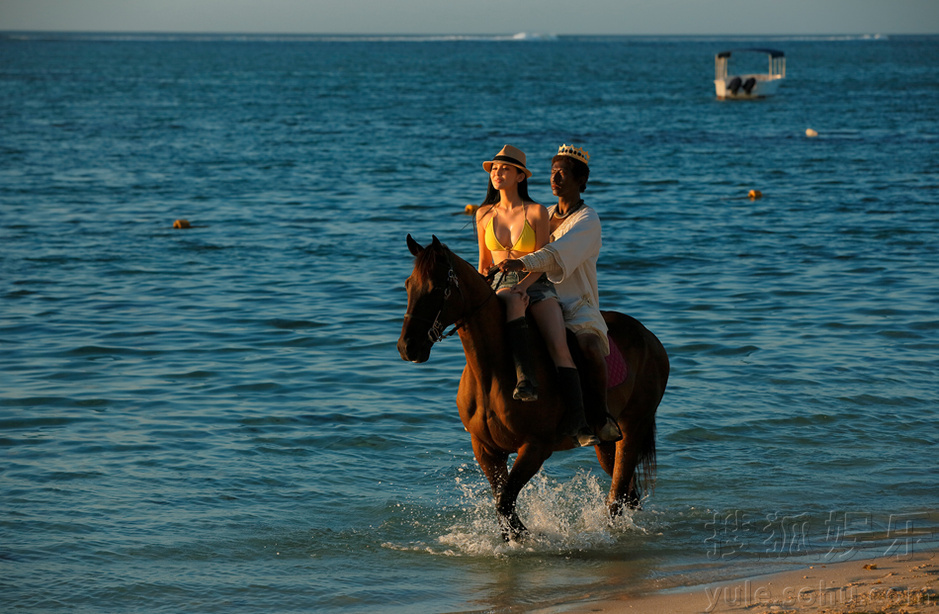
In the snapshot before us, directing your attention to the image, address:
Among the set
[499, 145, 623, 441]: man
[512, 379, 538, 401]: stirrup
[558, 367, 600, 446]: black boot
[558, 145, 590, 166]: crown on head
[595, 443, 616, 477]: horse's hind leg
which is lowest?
[595, 443, 616, 477]: horse's hind leg

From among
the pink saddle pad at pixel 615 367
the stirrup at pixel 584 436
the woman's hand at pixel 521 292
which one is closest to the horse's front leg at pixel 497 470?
the stirrup at pixel 584 436

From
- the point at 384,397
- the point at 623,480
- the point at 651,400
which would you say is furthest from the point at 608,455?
the point at 384,397

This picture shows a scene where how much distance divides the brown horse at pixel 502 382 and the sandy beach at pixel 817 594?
112 cm

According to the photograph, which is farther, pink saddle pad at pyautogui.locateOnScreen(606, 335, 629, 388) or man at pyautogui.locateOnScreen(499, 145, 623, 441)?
pink saddle pad at pyautogui.locateOnScreen(606, 335, 629, 388)

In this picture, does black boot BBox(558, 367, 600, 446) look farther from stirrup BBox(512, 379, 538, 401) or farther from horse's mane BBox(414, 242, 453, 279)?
horse's mane BBox(414, 242, 453, 279)

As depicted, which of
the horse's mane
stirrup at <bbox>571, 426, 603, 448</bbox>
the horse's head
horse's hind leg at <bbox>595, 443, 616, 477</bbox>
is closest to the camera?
the horse's head

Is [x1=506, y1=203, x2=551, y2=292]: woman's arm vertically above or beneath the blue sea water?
above

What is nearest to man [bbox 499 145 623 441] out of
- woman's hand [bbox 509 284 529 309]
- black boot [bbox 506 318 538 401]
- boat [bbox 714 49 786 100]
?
woman's hand [bbox 509 284 529 309]

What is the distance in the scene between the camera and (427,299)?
6.25 meters

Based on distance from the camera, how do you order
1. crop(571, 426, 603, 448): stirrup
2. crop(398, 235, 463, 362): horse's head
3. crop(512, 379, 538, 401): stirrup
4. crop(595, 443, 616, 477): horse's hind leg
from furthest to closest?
crop(595, 443, 616, 477): horse's hind leg, crop(571, 426, 603, 448): stirrup, crop(512, 379, 538, 401): stirrup, crop(398, 235, 463, 362): horse's head

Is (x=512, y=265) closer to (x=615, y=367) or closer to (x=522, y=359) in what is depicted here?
(x=522, y=359)

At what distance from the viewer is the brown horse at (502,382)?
20.6 feet

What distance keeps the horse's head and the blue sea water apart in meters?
1.78

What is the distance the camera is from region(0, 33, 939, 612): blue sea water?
739 centimetres
